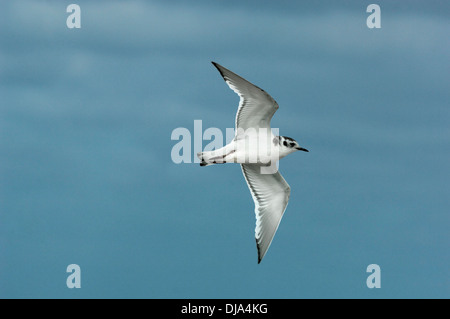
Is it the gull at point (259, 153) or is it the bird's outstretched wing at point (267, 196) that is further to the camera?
the bird's outstretched wing at point (267, 196)

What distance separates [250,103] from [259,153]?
1.18m

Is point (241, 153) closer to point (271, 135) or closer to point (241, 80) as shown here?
point (271, 135)

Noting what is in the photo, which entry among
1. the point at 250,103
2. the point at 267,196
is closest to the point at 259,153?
the point at 250,103

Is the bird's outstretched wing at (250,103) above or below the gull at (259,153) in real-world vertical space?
above

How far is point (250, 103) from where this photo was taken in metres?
13.8

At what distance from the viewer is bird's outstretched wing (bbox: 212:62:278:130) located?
1348 cm

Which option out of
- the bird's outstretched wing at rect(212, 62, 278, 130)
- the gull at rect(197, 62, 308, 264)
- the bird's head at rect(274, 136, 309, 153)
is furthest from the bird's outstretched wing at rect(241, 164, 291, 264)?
the bird's outstretched wing at rect(212, 62, 278, 130)

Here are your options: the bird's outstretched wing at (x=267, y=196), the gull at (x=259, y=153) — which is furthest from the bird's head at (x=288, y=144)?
the bird's outstretched wing at (x=267, y=196)

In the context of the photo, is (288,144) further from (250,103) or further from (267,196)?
(267,196)

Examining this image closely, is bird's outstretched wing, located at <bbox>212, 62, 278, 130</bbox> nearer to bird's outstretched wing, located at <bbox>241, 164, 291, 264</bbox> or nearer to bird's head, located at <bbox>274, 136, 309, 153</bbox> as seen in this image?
bird's head, located at <bbox>274, 136, 309, 153</bbox>

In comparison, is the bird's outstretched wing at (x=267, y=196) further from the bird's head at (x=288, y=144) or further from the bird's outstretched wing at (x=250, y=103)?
the bird's outstretched wing at (x=250, y=103)

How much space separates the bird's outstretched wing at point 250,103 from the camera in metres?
13.5

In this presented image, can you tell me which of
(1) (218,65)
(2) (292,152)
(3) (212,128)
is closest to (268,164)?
(2) (292,152)

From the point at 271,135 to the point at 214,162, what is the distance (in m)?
1.34
